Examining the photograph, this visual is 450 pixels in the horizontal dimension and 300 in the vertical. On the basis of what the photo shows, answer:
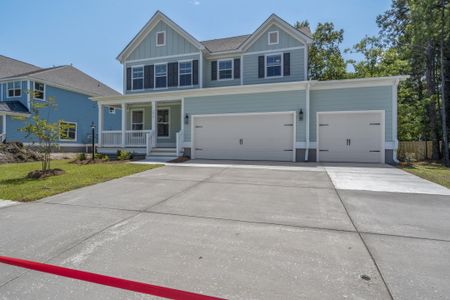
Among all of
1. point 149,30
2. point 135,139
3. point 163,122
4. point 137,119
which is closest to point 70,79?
point 137,119

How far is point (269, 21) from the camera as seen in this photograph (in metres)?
14.3

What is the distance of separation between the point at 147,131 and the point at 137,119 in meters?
3.68

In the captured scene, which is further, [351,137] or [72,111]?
[72,111]

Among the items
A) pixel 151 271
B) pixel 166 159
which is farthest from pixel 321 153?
pixel 151 271

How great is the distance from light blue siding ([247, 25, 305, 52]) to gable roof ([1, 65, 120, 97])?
1552 centimetres

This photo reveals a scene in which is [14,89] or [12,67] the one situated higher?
[12,67]

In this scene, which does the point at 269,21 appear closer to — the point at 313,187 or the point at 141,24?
the point at 141,24

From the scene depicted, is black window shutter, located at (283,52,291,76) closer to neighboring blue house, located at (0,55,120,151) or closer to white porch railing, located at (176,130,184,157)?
white porch railing, located at (176,130,184,157)

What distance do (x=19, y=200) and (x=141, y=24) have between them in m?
14.4

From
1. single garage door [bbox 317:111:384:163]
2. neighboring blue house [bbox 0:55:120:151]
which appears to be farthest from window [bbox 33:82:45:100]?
single garage door [bbox 317:111:384:163]

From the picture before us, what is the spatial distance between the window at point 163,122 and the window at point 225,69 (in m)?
4.22

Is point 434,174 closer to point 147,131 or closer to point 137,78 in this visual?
point 147,131

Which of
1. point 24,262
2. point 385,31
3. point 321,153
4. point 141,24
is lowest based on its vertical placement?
point 24,262

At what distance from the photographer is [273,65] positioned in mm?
14547
